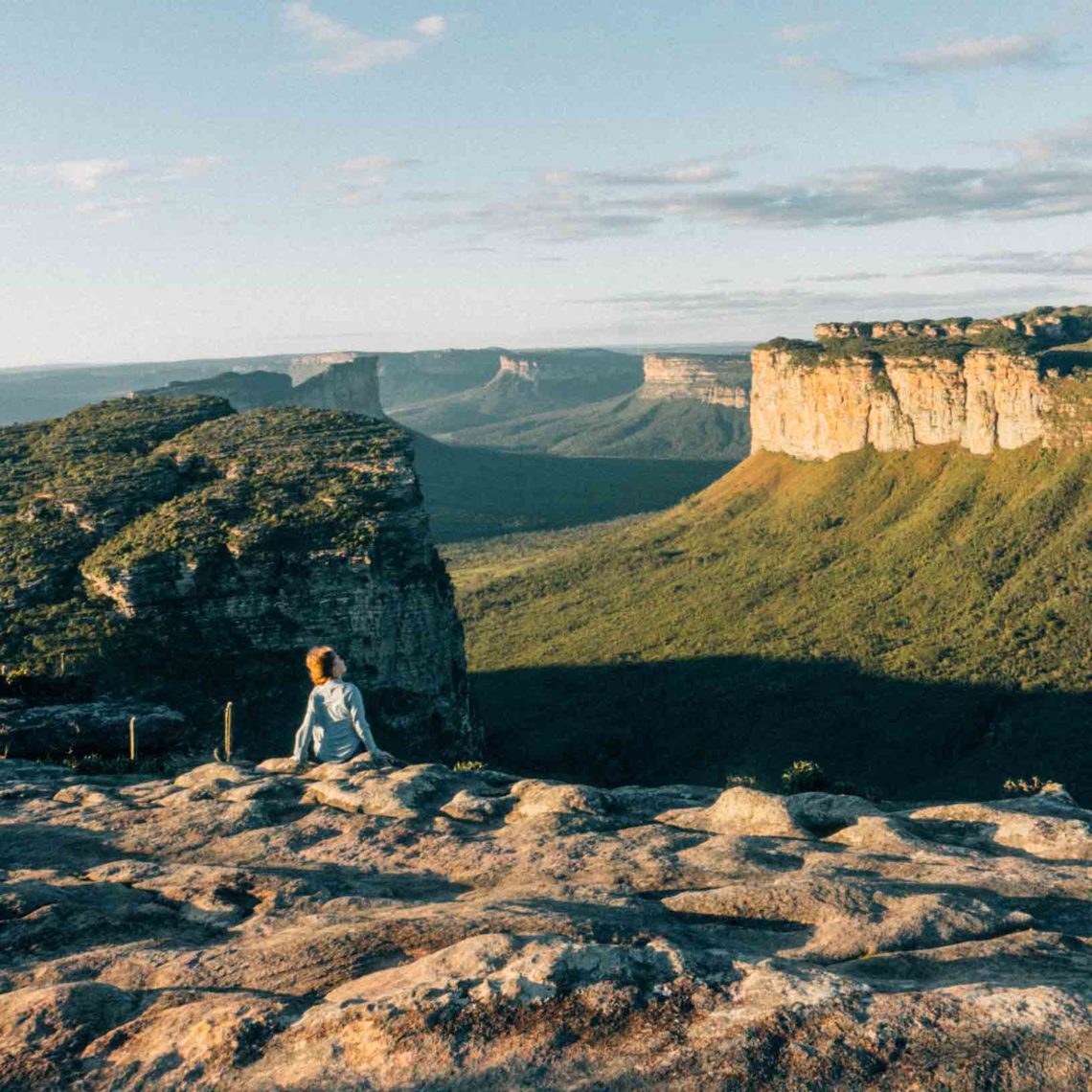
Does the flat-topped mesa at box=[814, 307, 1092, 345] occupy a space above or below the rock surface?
above

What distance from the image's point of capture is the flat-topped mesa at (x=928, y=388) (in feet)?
325

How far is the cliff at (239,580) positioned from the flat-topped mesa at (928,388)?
67.2 m

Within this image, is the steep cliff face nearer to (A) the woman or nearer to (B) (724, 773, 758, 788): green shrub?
(B) (724, 773, 758, 788): green shrub

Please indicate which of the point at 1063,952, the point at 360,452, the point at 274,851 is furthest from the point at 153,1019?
the point at 360,452

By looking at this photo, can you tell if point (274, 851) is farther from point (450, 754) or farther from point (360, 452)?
point (360, 452)

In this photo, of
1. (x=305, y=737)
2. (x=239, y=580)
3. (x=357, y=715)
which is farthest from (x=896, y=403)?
(x=357, y=715)

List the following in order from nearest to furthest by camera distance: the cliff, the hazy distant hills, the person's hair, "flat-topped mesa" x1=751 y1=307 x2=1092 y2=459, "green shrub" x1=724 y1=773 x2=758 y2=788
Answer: the person's hair < "green shrub" x1=724 y1=773 x2=758 y2=788 < the cliff < the hazy distant hills < "flat-topped mesa" x1=751 y1=307 x2=1092 y2=459

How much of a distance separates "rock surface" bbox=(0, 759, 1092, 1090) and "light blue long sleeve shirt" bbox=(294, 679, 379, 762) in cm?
108

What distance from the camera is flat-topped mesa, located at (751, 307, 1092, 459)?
99062 mm

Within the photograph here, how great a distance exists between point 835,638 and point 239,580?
52.5m

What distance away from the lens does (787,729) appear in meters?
72.0

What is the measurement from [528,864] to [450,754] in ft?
147

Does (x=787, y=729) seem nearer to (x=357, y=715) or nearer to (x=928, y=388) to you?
(x=357, y=715)

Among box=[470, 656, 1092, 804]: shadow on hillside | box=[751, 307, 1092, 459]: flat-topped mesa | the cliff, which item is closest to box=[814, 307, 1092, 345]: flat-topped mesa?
box=[751, 307, 1092, 459]: flat-topped mesa
